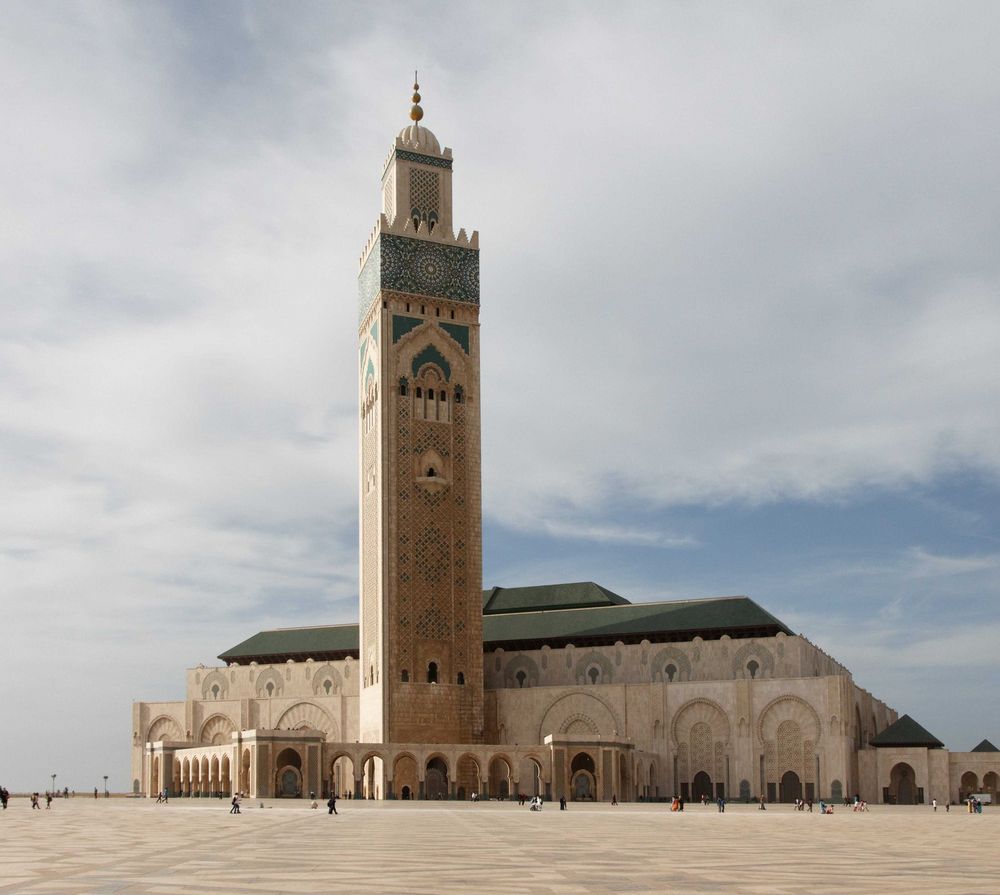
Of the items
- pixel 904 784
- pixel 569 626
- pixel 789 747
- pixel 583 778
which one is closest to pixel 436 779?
pixel 583 778

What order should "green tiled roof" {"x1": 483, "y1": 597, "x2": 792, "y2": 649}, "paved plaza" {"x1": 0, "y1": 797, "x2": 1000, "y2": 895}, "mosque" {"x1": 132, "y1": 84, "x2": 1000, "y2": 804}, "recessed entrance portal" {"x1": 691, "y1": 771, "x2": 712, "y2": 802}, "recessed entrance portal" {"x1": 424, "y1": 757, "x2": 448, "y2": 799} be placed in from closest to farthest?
"paved plaza" {"x1": 0, "y1": 797, "x2": 1000, "y2": 895}
"mosque" {"x1": 132, "y1": 84, "x2": 1000, "y2": 804}
"recessed entrance portal" {"x1": 424, "y1": 757, "x2": 448, "y2": 799}
"recessed entrance portal" {"x1": 691, "y1": 771, "x2": 712, "y2": 802}
"green tiled roof" {"x1": 483, "y1": 597, "x2": 792, "y2": 649}

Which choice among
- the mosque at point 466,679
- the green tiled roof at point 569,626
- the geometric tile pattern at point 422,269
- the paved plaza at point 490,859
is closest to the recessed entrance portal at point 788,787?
the mosque at point 466,679

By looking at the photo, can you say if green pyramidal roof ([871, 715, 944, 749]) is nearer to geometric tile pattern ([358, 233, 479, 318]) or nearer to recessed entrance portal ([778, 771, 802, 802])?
recessed entrance portal ([778, 771, 802, 802])

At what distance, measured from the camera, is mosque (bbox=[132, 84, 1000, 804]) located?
5378 centimetres

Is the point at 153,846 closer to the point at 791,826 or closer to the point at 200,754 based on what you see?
the point at 791,826

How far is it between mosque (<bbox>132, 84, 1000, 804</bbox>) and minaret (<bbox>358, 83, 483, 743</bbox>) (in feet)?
0.29

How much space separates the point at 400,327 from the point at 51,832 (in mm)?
37362

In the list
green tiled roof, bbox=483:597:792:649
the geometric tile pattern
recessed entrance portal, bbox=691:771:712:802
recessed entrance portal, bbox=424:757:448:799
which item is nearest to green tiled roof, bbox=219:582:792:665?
green tiled roof, bbox=483:597:792:649

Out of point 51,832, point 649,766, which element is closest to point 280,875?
point 51,832

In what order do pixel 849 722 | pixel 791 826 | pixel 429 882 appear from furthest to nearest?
pixel 849 722, pixel 791 826, pixel 429 882

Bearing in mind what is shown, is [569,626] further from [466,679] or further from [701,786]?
[701,786]

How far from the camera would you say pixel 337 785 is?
57.6 metres

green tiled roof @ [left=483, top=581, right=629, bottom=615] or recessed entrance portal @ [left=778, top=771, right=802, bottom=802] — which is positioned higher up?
green tiled roof @ [left=483, top=581, right=629, bottom=615]

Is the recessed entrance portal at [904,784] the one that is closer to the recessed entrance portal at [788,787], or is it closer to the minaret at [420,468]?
the recessed entrance portal at [788,787]
